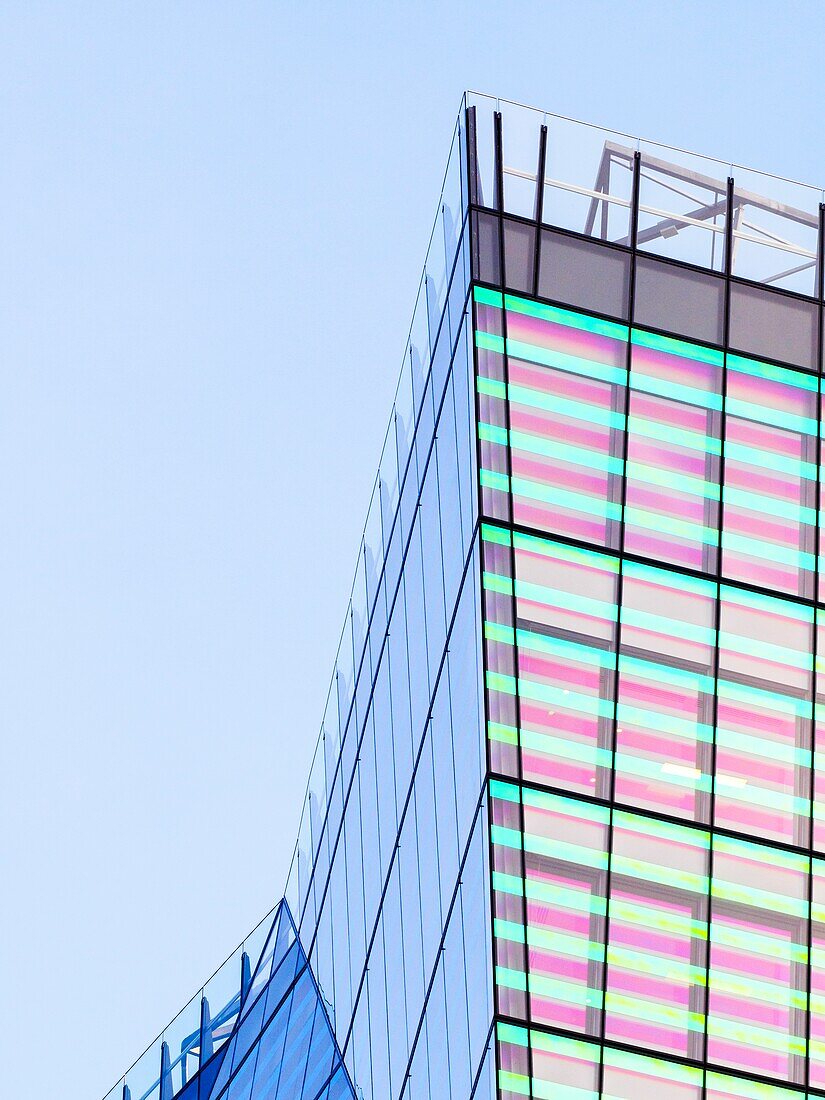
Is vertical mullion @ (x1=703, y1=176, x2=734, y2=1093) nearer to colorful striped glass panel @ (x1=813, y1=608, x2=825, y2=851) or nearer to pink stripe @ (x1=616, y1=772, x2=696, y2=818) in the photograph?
pink stripe @ (x1=616, y1=772, x2=696, y2=818)

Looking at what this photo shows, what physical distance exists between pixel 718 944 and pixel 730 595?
14.9ft

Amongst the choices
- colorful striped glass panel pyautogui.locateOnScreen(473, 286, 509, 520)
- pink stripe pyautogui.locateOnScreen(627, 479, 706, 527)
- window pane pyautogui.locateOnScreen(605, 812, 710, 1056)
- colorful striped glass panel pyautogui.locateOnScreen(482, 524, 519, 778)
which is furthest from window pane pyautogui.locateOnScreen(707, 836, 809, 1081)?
colorful striped glass panel pyautogui.locateOnScreen(473, 286, 509, 520)

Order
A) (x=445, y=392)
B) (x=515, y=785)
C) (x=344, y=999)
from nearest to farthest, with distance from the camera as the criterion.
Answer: (x=515, y=785)
(x=445, y=392)
(x=344, y=999)

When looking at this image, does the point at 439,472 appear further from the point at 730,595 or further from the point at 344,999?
the point at 344,999

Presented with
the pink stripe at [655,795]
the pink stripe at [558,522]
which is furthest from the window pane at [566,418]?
the pink stripe at [655,795]

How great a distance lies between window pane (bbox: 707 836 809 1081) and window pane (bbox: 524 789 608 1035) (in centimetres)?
158

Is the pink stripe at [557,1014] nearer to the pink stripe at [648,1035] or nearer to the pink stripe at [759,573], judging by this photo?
the pink stripe at [648,1035]

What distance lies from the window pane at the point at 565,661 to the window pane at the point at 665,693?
0.23 m

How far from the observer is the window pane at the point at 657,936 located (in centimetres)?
2091

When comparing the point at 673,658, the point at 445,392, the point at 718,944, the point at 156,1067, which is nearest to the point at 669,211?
the point at 445,392

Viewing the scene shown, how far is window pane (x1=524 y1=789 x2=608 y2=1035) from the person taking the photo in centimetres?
2058

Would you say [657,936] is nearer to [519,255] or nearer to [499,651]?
[499,651]

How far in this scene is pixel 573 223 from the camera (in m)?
24.8

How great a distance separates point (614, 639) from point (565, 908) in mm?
3527
